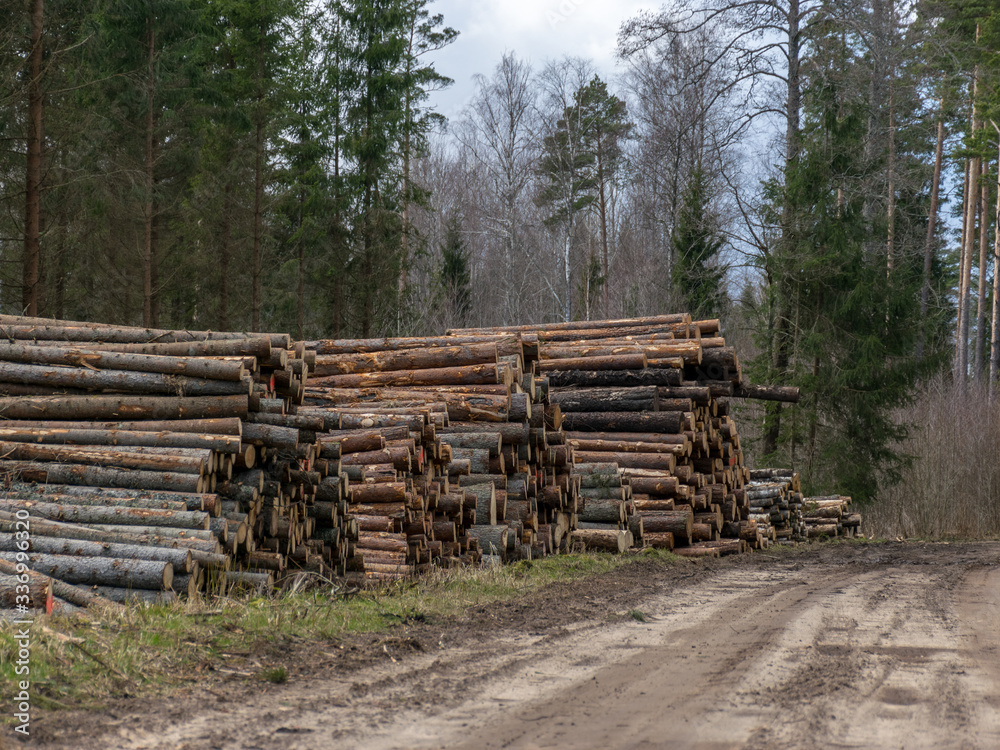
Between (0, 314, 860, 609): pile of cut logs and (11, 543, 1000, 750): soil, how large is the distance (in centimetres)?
199

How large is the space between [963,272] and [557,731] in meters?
34.4

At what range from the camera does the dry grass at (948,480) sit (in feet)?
72.3

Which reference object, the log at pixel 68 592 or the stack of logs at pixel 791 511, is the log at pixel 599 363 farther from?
the log at pixel 68 592

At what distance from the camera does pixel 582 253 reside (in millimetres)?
41250

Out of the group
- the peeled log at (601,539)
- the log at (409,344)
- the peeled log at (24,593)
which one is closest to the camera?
the peeled log at (24,593)

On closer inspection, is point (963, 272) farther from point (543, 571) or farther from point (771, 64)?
point (543, 571)

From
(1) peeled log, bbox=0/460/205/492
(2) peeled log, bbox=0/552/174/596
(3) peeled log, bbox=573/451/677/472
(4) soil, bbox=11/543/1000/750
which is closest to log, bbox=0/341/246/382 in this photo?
(1) peeled log, bbox=0/460/205/492

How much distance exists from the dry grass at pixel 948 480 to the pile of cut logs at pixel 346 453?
8.23 metres

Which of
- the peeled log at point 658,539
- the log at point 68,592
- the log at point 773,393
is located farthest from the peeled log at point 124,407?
the log at point 773,393

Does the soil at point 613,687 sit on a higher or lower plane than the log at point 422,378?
lower

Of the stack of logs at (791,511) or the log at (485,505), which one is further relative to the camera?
the stack of logs at (791,511)

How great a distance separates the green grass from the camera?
4512 mm

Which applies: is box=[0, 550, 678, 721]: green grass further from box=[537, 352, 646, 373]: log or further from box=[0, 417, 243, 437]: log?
box=[537, 352, 646, 373]: log

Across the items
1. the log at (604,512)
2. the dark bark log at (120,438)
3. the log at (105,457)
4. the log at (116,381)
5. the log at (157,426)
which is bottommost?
the log at (604,512)
